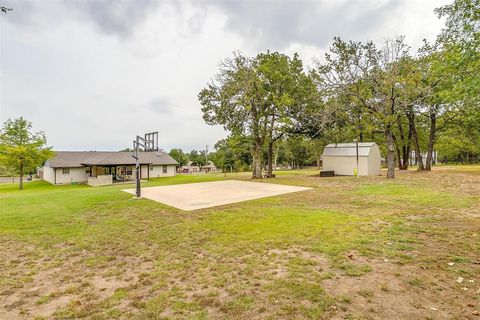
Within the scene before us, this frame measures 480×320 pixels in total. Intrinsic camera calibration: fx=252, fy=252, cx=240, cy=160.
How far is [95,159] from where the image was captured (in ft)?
97.0

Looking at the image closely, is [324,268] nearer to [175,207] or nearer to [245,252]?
[245,252]

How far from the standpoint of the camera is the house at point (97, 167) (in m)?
28.2

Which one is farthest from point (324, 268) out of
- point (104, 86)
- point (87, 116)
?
point (87, 116)

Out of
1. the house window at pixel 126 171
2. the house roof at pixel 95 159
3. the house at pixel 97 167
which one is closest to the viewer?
the house at pixel 97 167

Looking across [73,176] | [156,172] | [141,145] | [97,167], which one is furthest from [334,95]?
[73,176]

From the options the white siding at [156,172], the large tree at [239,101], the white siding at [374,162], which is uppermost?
the large tree at [239,101]

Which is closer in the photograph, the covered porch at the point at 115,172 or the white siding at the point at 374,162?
the white siding at the point at 374,162

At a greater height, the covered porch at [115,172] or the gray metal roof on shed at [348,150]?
the gray metal roof on shed at [348,150]

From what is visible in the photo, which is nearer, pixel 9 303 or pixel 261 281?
pixel 9 303

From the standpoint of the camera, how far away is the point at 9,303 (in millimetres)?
3531

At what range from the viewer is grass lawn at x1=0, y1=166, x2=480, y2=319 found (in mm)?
3236

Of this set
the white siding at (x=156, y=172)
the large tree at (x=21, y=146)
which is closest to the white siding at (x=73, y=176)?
the large tree at (x=21, y=146)

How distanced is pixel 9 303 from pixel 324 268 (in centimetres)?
475

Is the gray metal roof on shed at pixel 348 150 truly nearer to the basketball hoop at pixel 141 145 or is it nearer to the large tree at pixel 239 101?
the large tree at pixel 239 101
